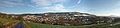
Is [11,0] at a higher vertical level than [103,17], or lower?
higher

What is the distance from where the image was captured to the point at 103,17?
10.7ft

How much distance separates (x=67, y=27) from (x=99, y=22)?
1.57ft

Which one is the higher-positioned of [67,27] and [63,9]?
[63,9]

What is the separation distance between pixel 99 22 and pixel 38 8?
3.02 feet

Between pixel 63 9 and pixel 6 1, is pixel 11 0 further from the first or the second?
pixel 63 9

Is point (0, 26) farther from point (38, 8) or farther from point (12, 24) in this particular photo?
point (38, 8)

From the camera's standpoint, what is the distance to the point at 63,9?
3264 mm

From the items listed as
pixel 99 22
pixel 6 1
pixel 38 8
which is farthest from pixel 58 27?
pixel 6 1

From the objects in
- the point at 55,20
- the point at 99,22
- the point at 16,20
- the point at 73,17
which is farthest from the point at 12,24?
the point at 99,22

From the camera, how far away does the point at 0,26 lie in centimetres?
336

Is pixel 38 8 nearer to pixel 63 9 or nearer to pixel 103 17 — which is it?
pixel 63 9

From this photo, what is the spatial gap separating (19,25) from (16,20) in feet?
0.31

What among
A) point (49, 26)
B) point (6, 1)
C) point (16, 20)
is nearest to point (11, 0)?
point (6, 1)

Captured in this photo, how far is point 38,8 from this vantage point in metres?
3.29
